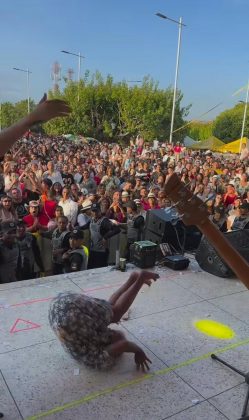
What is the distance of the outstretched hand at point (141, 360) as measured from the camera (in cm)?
343

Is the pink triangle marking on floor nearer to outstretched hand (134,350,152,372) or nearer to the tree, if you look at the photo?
outstretched hand (134,350,152,372)

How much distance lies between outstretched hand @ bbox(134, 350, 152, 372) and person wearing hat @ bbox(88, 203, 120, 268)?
2.93 metres

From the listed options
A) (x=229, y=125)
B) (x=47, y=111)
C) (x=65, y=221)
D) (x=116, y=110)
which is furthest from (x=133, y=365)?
(x=229, y=125)

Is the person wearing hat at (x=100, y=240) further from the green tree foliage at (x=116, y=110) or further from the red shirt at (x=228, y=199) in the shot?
the green tree foliage at (x=116, y=110)

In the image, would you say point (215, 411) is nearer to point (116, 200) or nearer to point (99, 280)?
point (99, 280)

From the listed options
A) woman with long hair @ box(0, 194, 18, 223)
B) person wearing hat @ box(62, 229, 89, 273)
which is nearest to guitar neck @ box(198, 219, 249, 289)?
person wearing hat @ box(62, 229, 89, 273)

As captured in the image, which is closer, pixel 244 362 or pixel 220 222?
pixel 244 362

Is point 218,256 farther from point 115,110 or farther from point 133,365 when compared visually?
point 115,110

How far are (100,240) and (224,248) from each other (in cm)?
445

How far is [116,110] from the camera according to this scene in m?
40.1

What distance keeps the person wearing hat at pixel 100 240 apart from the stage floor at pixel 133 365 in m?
1.11

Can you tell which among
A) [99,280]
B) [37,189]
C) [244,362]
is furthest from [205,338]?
[37,189]

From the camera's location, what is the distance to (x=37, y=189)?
8734 millimetres

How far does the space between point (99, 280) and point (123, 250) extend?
1462mm
